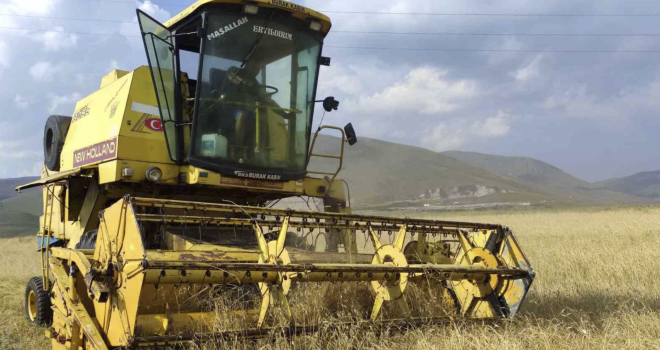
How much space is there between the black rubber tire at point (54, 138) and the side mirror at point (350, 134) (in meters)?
3.25

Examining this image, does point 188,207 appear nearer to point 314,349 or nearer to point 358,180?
point 314,349

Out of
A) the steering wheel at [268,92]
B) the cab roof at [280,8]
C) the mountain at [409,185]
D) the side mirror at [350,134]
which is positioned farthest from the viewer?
the mountain at [409,185]

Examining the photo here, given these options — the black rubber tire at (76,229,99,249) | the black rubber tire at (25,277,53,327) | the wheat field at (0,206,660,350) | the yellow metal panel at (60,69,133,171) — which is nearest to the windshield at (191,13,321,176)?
the yellow metal panel at (60,69,133,171)

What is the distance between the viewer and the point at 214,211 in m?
5.29

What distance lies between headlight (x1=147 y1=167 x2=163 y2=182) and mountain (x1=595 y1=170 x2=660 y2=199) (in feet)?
474

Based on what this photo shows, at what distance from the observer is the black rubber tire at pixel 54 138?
20.7 ft

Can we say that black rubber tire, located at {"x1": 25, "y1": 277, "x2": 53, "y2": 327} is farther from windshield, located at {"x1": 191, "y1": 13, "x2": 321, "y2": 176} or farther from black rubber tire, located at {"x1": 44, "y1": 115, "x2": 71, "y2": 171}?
windshield, located at {"x1": 191, "y1": 13, "x2": 321, "y2": 176}

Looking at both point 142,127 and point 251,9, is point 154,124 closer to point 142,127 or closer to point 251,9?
point 142,127

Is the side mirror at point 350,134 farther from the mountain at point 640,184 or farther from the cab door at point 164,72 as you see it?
the mountain at point 640,184

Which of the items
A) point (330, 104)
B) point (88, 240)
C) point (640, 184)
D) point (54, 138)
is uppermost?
point (640, 184)

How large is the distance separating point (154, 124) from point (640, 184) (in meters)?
169

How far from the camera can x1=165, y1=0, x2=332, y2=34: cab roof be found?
4.93 metres

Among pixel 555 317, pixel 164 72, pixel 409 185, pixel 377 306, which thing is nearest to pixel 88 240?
pixel 164 72

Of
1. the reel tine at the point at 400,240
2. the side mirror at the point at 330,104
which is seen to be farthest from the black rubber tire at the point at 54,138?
the reel tine at the point at 400,240
